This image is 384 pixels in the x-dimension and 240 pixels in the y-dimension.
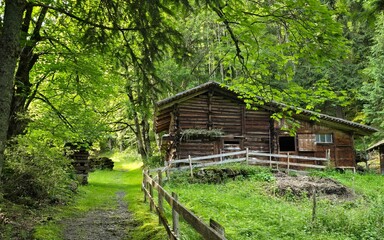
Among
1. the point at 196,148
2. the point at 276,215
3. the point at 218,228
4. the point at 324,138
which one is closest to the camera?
the point at 218,228

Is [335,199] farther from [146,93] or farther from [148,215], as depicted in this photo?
[146,93]

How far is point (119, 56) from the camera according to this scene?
25.8ft

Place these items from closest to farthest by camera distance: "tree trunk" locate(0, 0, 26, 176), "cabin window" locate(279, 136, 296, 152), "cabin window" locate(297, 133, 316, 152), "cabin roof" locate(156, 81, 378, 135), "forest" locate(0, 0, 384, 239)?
"tree trunk" locate(0, 0, 26, 176) → "forest" locate(0, 0, 384, 239) → "cabin roof" locate(156, 81, 378, 135) → "cabin window" locate(297, 133, 316, 152) → "cabin window" locate(279, 136, 296, 152)

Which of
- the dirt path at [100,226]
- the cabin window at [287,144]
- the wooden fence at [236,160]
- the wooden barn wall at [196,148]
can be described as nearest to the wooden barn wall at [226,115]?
the wooden barn wall at [196,148]

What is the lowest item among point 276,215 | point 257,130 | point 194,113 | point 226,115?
point 276,215

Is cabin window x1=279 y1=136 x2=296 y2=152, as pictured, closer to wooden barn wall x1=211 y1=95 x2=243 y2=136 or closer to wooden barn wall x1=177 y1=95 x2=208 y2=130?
wooden barn wall x1=211 y1=95 x2=243 y2=136

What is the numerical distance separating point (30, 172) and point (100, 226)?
3.09 meters

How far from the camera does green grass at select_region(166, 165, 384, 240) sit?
28.9ft

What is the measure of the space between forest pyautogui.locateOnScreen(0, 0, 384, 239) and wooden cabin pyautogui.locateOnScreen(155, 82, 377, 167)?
351 inches

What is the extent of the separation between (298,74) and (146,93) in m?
34.1

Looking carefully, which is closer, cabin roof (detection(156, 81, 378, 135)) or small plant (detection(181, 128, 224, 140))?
small plant (detection(181, 128, 224, 140))

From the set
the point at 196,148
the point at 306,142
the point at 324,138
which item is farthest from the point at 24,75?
the point at 324,138

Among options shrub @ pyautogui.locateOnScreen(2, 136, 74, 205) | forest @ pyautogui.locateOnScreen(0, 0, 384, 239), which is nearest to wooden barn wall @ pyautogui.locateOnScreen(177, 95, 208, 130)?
forest @ pyautogui.locateOnScreen(0, 0, 384, 239)

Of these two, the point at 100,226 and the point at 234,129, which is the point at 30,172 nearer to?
the point at 100,226
